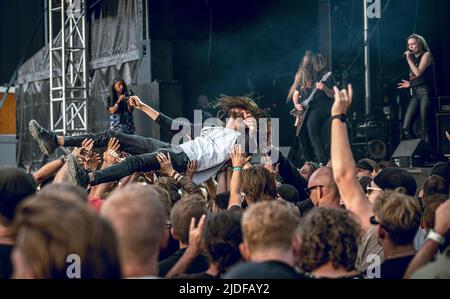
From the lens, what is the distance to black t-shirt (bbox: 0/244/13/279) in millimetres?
3039

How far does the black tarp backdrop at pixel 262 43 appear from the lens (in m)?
12.1

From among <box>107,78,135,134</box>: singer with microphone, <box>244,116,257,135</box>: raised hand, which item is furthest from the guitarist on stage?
<box>244,116,257,135</box>: raised hand

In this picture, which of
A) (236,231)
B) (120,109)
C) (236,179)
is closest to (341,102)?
(236,231)

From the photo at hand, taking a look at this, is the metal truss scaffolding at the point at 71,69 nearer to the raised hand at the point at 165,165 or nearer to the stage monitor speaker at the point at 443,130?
the stage monitor speaker at the point at 443,130

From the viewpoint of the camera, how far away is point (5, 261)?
306cm

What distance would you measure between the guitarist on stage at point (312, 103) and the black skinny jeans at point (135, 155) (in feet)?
11.7

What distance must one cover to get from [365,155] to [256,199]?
254 inches

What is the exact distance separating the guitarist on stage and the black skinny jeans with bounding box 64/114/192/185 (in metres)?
3.56

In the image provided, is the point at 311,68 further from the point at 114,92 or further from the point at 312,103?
the point at 114,92

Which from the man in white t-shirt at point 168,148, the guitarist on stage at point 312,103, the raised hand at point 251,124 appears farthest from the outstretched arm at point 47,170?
the guitarist on stage at point 312,103

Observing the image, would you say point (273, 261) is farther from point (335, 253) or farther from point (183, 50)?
point (183, 50)

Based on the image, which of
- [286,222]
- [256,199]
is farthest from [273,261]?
[256,199]

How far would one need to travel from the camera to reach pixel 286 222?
2.77 m

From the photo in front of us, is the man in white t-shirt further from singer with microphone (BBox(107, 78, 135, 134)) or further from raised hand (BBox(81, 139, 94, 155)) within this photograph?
singer with microphone (BBox(107, 78, 135, 134))
